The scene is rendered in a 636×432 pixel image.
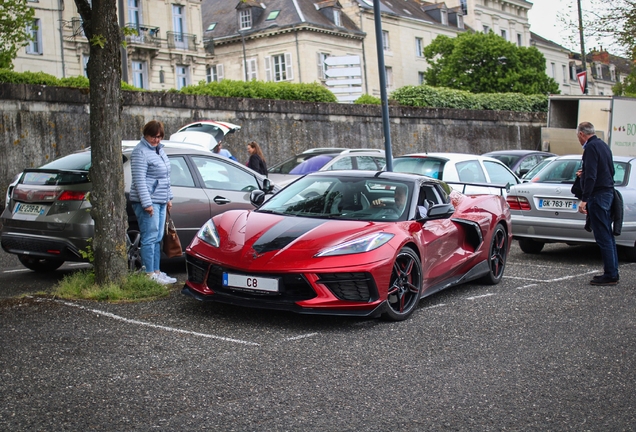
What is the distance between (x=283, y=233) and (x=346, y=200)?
3.36ft

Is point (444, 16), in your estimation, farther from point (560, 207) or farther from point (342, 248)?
point (342, 248)

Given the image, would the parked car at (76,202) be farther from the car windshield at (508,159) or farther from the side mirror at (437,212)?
the car windshield at (508,159)

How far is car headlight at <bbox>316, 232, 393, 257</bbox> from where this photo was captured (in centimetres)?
711

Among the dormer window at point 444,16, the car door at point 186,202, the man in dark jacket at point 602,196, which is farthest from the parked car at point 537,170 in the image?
the dormer window at point 444,16

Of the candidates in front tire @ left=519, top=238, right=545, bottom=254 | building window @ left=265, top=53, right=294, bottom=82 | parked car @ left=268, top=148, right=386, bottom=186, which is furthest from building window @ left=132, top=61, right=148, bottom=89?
front tire @ left=519, top=238, right=545, bottom=254

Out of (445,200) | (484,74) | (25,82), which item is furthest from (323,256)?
(484,74)

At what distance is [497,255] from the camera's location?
9.87 m

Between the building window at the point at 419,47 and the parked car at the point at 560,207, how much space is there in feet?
209

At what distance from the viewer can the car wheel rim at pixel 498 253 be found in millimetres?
9751

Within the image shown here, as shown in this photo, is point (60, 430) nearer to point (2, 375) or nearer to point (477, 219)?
point (2, 375)

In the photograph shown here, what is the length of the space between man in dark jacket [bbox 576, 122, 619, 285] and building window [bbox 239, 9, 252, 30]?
58.4 metres

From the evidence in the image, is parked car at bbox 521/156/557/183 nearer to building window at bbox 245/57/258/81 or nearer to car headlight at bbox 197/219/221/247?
car headlight at bbox 197/219/221/247

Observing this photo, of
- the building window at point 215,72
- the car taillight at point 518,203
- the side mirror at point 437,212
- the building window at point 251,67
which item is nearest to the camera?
the side mirror at point 437,212

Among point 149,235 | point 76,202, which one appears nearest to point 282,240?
point 149,235
